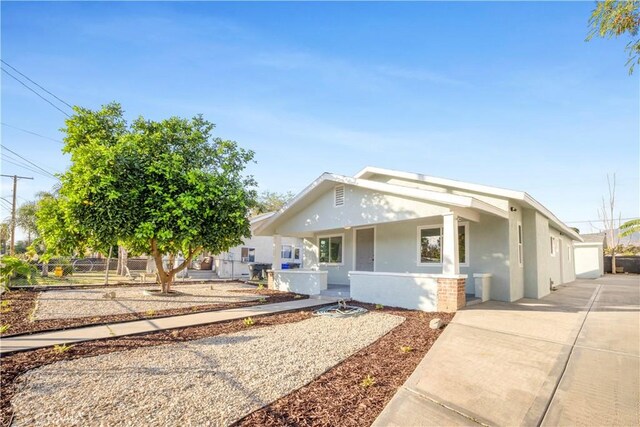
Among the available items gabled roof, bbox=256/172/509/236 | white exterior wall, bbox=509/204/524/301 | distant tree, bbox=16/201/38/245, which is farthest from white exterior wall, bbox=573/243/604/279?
distant tree, bbox=16/201/38/245

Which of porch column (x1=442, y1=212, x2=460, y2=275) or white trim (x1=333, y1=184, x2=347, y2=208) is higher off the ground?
white trim (x1=333, y1=184, x2=347, y2=208)

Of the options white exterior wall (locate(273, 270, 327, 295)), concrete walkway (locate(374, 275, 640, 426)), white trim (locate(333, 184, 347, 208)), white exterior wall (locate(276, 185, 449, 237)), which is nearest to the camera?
concrete walkway (locate(374, 275, 640, 426))

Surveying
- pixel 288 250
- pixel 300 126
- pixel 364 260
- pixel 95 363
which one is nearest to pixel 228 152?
pixel 300 126

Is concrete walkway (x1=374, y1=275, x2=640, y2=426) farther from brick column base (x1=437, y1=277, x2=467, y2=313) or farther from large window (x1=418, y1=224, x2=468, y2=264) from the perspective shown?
large window (x1=418, y1=224, x2=468, y2=264)

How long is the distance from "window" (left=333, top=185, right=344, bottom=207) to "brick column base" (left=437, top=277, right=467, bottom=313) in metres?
4.62

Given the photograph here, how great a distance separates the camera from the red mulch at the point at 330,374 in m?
3.27

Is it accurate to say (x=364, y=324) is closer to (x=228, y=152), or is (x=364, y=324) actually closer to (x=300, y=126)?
(x=228, y=152)

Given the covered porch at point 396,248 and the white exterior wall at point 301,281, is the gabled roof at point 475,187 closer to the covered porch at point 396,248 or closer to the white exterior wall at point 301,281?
the covered porch at point 396,248

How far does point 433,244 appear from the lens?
11625 mm

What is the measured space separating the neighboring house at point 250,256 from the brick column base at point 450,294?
14.7 m

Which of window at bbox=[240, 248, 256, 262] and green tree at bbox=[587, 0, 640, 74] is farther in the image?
window at bbox=[240, 248, 256, 262]

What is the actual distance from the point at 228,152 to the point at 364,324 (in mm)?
7671

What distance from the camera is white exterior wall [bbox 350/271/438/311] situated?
884cm

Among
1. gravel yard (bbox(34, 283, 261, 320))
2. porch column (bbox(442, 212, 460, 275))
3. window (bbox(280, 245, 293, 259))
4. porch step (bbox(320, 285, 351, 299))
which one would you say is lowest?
gravel yard (bbox(34, 283, 261, 320))
